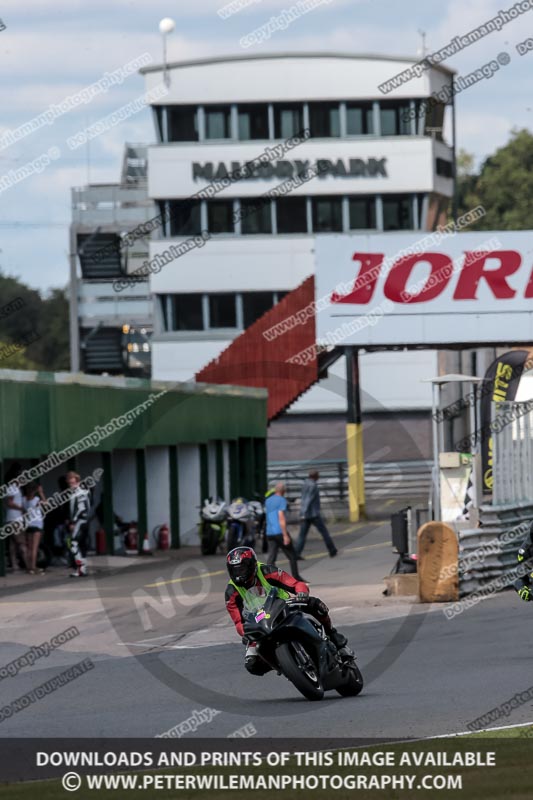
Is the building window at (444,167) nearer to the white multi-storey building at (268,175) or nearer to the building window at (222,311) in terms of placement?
the white multi-storey building at (268,175)

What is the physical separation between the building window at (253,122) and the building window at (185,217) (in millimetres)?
3525

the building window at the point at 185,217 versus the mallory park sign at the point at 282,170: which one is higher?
the mallory park sign at the point at 282,170

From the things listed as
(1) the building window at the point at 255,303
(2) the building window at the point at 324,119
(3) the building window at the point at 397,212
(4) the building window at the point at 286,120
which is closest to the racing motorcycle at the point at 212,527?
(1) the building window at the point at 255,303

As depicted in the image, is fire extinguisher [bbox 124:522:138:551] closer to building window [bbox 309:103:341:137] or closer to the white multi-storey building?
the white multi-storey building

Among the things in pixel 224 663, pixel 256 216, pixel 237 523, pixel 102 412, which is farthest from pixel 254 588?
pixel 256 216

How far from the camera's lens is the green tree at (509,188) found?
9936cm

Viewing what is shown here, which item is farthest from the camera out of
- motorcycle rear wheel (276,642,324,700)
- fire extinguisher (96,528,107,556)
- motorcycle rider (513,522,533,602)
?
fire extinguisher (96,528,107,556)

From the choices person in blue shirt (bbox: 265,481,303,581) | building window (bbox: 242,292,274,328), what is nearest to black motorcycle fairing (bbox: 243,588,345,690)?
person in blue shirt (bbox: 265,481,303,581)

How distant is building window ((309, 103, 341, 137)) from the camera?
6412 cm

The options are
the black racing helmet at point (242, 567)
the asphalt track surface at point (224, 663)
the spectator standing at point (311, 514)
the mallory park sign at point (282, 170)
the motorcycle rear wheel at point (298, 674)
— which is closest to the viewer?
the asphalt track surface at point (224, 663)

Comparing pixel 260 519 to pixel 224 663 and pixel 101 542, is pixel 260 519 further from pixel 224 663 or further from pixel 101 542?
pixel 224 663

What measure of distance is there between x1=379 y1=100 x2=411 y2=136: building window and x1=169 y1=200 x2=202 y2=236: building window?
8.33 m

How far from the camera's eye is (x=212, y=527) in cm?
3269
